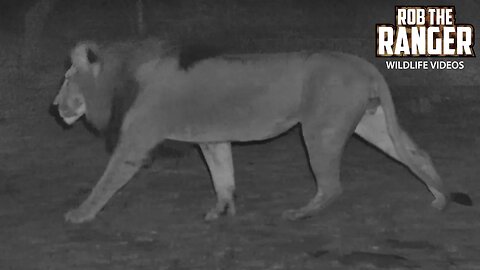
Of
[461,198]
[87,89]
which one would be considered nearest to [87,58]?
[87,89]

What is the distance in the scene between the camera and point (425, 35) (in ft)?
35.9

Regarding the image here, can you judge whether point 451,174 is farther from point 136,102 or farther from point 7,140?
point 7,140

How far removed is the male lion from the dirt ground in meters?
0.24

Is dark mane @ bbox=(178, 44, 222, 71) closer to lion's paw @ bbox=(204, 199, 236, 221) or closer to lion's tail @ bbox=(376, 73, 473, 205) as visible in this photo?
lion's paw @ bbox=(204, 199, 236, 221)

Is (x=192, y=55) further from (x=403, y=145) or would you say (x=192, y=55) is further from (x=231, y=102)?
(x=403, y=145)

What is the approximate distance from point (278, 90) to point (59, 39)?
8.55 meters

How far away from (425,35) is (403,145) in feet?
16.7

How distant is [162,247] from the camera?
550cm

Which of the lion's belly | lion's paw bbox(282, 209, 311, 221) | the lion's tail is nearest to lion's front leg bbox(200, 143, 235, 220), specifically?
the lion's belly

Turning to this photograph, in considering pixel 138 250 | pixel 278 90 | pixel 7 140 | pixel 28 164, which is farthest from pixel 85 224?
pixel 7 140

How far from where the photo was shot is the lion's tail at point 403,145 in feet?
19.6

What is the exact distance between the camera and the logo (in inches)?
440

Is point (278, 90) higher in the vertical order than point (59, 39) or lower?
higher

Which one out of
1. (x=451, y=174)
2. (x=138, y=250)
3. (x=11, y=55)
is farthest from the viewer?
(x=11, y=55)
